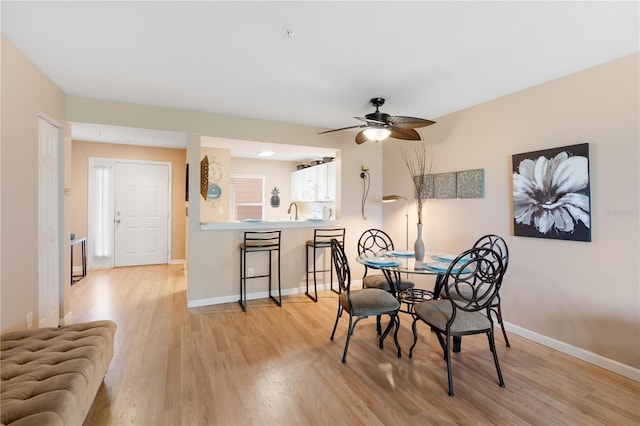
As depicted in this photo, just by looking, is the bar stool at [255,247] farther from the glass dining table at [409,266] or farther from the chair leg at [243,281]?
the glass dining table at [409,266]

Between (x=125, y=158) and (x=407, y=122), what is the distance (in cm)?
570

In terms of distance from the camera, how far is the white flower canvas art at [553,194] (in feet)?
8.73

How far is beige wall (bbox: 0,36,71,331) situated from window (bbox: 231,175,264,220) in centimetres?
463

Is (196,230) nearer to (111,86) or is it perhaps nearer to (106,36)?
(111,86)

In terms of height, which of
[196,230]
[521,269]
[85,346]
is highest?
[196,230]

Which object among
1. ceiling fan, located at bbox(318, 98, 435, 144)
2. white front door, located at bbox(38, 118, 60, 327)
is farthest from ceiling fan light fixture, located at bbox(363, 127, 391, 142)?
white front door, located at bbox(38, 118, 60, 327)

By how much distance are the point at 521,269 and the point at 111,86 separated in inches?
178

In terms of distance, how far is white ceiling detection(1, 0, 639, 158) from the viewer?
1890mm

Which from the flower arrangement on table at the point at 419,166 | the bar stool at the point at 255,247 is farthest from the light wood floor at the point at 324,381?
the flower arrangement on table at the point at 419,166

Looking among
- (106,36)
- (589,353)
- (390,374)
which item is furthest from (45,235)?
(589,353)

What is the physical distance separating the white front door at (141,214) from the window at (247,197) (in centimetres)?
150

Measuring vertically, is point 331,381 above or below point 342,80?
below

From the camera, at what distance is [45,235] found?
296cm

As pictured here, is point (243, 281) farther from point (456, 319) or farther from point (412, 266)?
point (456, 319)
